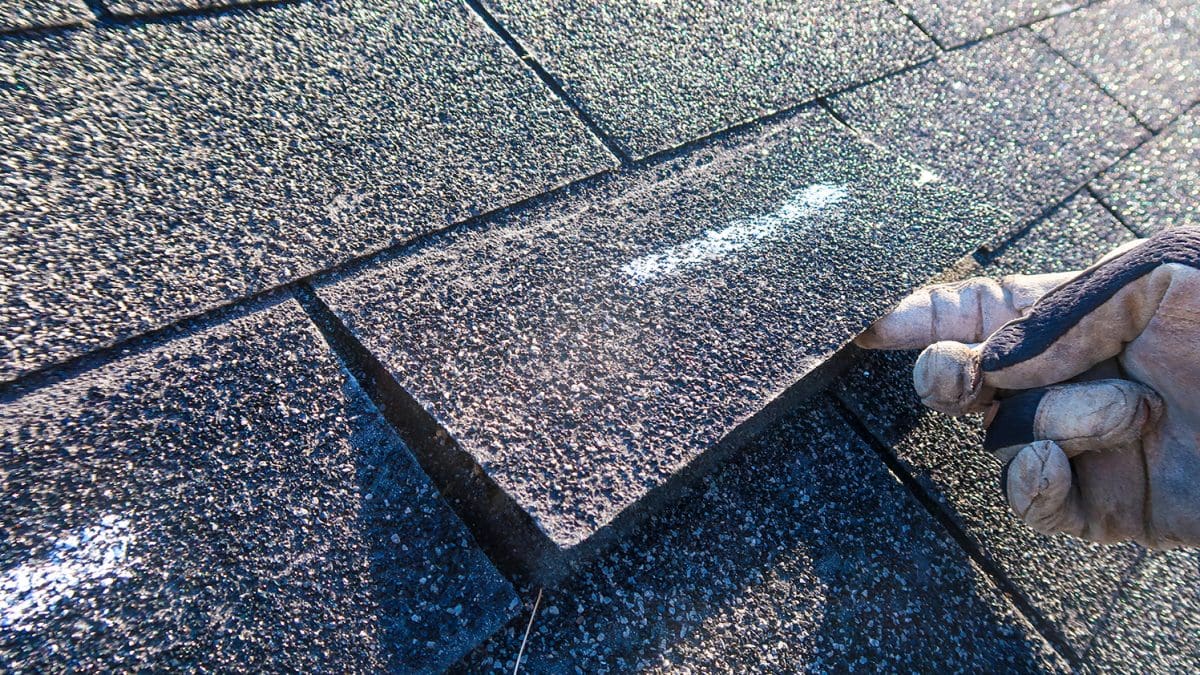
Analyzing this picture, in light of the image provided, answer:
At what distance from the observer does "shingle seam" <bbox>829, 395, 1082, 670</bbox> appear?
1.39 metres

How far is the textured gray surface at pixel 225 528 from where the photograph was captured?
0.94 meters

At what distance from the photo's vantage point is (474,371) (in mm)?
1260

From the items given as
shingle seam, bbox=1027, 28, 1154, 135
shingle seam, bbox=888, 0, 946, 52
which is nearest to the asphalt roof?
shingle seam, bbox=888, 0, 946, 52

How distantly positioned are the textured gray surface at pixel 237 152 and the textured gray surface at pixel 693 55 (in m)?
0.12

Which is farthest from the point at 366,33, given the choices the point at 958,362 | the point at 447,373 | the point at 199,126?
the point at 958,362

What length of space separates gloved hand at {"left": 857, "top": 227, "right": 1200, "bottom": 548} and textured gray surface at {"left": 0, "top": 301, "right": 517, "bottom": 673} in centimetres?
90

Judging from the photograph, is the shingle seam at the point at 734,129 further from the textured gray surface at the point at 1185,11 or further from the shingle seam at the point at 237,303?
the textured gray surface at the point at 1185,11

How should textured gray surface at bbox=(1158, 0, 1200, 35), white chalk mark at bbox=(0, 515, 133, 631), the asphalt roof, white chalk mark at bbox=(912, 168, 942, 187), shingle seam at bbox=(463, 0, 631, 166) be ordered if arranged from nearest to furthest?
white chalk mark at bbox=(0, 515, 133, 631)
the asphalt roof
shingle seam at bbox=(463, 0, 631, 166)
white chalk mark at bbox=(912, 168, 942, 187)
textured gray surface at bbox=(1158, 0, 1200, 35)

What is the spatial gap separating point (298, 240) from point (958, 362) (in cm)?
115

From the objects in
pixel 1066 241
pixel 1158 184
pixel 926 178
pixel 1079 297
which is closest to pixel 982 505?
pixel 1079 297

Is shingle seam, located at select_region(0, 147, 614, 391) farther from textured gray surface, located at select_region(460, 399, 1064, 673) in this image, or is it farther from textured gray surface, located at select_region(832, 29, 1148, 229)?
textured gray surface, located at select_region(832, 29, 1148, 229)

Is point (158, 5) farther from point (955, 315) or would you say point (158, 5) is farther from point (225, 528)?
point (955, 315)

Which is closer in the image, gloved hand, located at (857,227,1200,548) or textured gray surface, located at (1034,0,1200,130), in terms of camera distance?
gloved hand, located at (857,227,1200,548)

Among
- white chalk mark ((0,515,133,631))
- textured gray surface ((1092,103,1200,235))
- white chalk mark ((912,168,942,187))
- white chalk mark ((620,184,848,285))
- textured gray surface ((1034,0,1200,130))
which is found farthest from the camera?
textured gray surface ((1034,0,1200,130))
